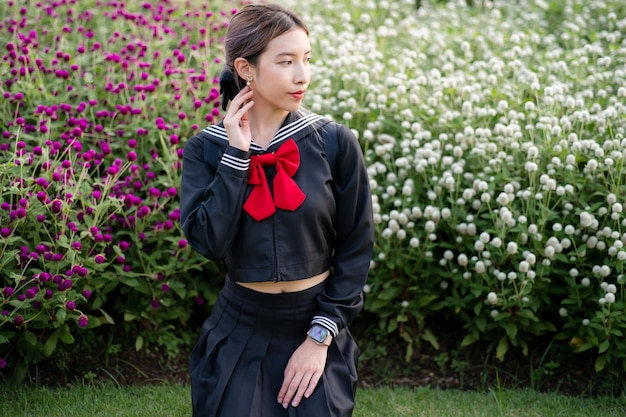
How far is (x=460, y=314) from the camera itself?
3678mm

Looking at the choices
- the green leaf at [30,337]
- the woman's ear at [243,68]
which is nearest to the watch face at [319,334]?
the woman's ear at [243,68]

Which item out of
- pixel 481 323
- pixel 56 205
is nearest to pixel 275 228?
pixel 56 205

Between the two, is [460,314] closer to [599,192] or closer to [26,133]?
Result: [599,192]

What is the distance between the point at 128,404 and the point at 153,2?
326cm

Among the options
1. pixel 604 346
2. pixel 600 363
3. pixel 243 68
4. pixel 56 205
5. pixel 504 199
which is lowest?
pixel 600 363

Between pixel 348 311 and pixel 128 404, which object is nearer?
pixel 348 311

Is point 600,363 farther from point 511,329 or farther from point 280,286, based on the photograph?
point 280,286

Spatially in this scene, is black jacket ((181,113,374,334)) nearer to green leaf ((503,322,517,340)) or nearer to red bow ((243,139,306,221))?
red bow ((243,139,306,221))

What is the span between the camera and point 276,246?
248cm

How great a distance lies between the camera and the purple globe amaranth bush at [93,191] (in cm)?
316

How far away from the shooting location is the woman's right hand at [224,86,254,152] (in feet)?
7.89

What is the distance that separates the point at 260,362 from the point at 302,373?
0.16 metres

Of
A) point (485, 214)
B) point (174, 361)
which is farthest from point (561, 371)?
point (174, 361)

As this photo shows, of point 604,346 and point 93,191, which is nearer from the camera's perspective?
point 604,346
